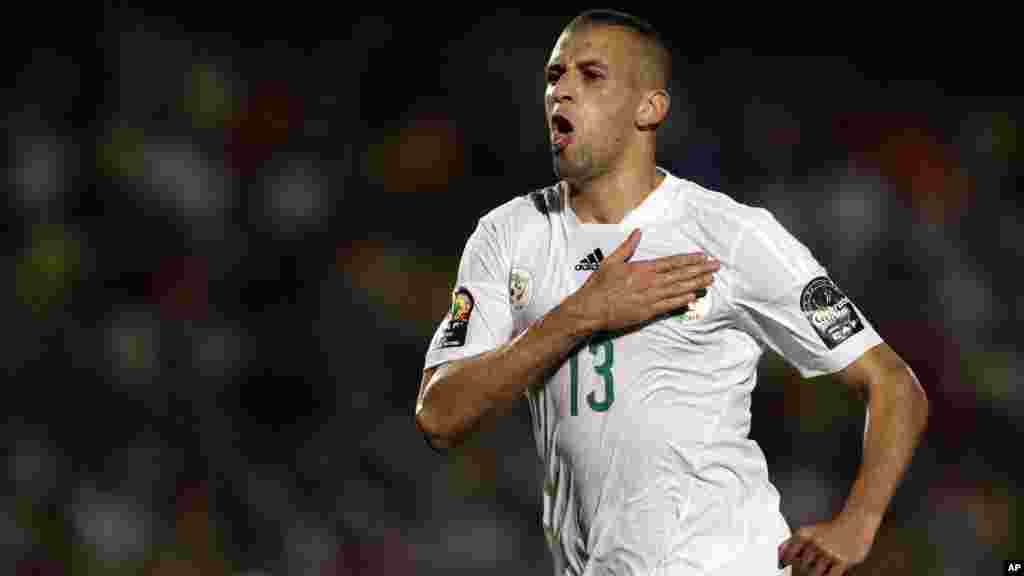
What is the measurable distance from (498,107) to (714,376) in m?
3.42

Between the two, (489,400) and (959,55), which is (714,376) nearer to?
(489,400)

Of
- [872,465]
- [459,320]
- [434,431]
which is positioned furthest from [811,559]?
[459,320]

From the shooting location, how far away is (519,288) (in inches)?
115

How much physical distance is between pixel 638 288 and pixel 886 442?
1.95 feet

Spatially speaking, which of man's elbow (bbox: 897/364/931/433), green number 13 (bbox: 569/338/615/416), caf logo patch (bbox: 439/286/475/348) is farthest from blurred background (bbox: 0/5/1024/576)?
man's elbow (bbox: 897/364/931/433)

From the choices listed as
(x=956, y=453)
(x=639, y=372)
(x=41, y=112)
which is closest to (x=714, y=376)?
(x=639, y=372)

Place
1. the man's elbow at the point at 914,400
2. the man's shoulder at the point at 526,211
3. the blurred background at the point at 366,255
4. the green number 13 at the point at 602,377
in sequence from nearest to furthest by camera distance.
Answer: the man's elbow at the point at 914,400 < the green number 13 at the point at 602,377 < the man's shoulder at the point at 526,211 < the blurred background at the point at 366,255

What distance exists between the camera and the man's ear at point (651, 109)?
2.97 metres

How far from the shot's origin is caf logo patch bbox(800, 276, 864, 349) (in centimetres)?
271

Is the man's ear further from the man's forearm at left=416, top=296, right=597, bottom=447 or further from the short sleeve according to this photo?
the man's forearm at left=416, top=296, right=597, bottom=447

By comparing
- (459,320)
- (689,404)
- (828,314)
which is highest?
(828,314)

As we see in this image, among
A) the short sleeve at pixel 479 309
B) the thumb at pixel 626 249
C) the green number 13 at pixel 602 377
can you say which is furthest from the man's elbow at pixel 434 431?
the thumb at pixel 626 249

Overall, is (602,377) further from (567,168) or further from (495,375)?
(567,168)

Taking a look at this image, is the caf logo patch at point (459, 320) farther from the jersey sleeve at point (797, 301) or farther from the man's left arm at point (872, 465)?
the man's left arm at point (872, 465)
